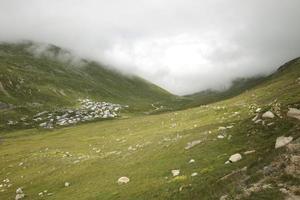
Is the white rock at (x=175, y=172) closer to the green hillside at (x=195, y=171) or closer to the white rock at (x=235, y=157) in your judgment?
the green hillside at (x=195, y=171)

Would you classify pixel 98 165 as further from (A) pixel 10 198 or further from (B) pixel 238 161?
(B) pixel 238 161

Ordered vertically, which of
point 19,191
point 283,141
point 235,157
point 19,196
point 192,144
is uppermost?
point 283,141

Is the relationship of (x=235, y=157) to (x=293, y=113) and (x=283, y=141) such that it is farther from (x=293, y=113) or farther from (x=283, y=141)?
(x=293, y=113)

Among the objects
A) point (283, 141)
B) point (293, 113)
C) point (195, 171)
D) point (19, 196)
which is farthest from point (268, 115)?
point (19, 196)

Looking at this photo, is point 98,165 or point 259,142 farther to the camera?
point 98,165

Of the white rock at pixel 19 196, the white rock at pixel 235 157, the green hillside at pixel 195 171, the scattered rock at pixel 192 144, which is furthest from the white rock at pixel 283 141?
the white rock at pixel 19 196

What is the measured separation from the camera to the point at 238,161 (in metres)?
34.1

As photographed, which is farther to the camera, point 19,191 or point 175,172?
point 19,191

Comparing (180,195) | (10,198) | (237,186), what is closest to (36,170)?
(10,198)

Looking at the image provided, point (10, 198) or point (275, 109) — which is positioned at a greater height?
point (275, 109)

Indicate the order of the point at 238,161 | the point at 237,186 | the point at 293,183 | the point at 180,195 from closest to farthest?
the point at 293,183
the point at 237,186
the point at 180,195
the point at 238,161

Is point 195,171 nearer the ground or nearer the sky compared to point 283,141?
nearer the ground

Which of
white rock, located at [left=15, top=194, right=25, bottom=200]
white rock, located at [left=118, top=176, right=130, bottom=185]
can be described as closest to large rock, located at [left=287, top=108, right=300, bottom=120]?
white rock, located at [left=118, top=176, right=130, bottom=185]

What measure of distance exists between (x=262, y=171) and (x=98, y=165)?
→ 106 ft
